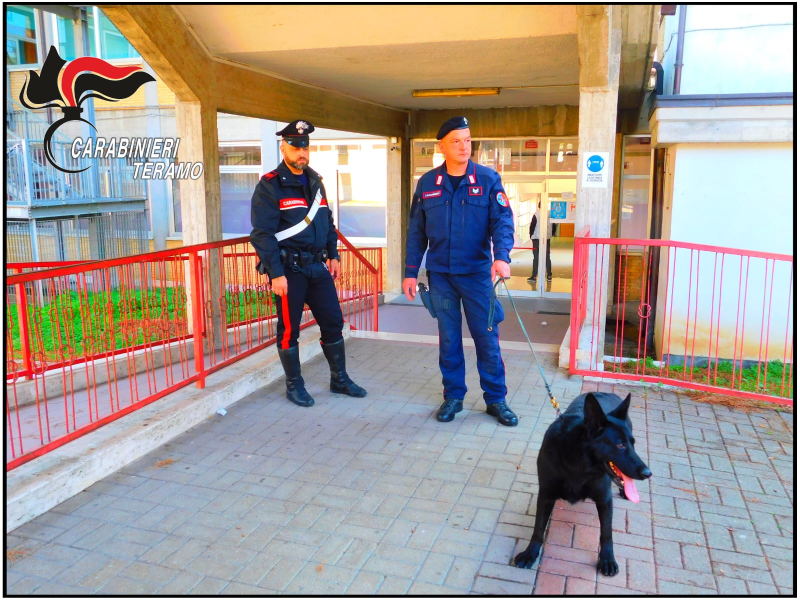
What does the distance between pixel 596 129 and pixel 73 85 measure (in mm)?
10206

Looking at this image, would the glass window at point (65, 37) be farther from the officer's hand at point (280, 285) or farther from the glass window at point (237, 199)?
the officer's hand at point (280, 285)

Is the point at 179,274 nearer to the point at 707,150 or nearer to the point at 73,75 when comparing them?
the point at 707,150

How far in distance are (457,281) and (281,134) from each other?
5.73 feet

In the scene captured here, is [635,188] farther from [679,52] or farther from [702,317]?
[702,317]

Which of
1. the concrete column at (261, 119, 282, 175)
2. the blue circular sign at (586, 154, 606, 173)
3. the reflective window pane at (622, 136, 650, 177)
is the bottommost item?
the blue circular sign at (586, 154, 606, 173)

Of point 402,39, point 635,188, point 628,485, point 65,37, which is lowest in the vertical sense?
point 628,485

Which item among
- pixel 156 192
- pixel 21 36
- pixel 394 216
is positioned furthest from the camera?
pixel 156 192

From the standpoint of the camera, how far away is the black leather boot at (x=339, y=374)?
520 centimetres

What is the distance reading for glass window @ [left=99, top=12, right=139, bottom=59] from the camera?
46.4 feet

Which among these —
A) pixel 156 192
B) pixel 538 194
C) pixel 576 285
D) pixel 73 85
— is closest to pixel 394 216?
pixel 538 194

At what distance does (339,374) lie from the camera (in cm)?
526

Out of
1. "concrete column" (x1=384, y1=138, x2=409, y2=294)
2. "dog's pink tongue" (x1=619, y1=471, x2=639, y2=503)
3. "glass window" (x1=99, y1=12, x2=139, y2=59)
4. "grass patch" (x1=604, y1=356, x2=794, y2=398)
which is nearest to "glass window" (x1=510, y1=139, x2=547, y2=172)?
"concrete column" (x1=384, y1=138, x2=409, y2=294)

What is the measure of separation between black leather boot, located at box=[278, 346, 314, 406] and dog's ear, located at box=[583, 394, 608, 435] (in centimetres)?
278

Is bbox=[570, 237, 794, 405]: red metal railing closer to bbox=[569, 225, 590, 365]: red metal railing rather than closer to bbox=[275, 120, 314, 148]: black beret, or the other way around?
bbox=[569, 225, 590, 365]: red metal railing
